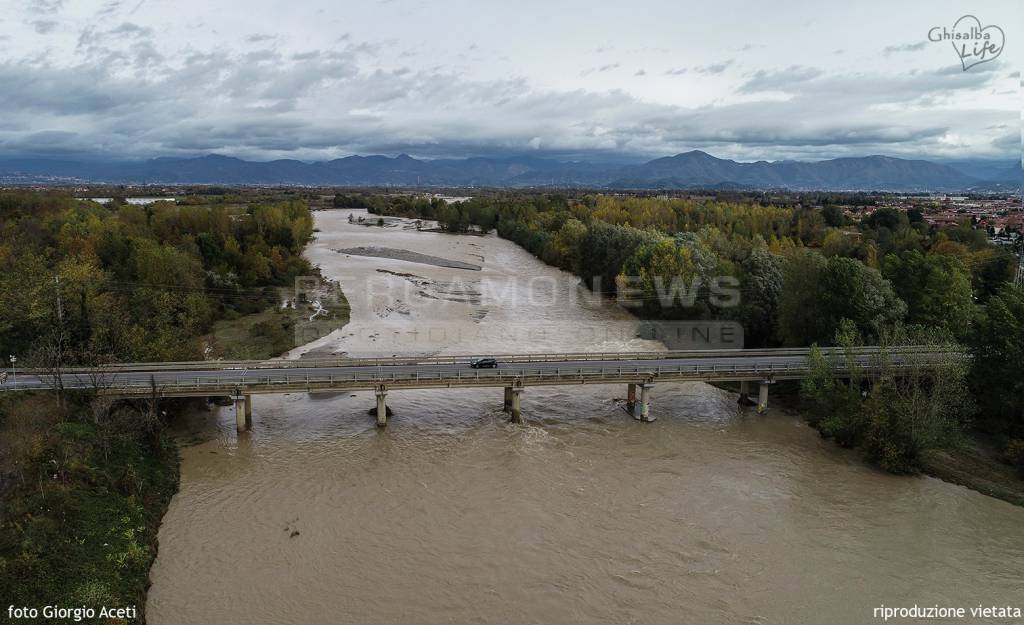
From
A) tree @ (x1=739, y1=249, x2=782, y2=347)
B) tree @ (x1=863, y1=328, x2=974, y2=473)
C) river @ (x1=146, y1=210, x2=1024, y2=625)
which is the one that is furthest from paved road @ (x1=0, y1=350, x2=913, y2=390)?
tree @ (x1=739, y1=249, x2=782, y2=347)

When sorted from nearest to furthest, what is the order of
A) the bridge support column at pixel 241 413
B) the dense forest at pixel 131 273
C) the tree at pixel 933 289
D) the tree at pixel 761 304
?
the bridge support column at pixel 241 413, the dense forest at pixel 131 273, the tree at pixel 933 289, the tree at pixel 761 304

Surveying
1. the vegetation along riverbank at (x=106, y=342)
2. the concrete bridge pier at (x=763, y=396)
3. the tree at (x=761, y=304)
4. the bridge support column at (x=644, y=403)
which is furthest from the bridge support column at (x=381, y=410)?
the tree at (x=761, y=304)

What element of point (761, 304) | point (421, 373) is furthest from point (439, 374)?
point (761, 304)

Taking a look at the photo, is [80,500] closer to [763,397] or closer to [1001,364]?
[763,397]

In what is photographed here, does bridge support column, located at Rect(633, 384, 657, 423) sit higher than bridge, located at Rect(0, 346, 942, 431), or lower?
lower

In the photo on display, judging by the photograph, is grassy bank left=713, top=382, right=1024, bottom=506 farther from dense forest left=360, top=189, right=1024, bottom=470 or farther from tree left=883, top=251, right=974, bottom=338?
tree left=883, top=251, right=974, bottom=338

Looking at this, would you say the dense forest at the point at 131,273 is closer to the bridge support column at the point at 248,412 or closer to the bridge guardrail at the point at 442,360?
the bridge guardrail at the point at 442,360
